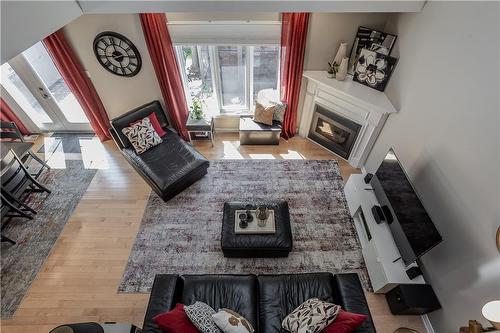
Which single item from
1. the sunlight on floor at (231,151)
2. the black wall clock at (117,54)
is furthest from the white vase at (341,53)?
the black wall clock at (117,54)

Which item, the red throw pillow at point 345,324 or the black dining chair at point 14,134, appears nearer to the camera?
the red throw pillow at point 345,324

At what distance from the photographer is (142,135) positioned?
382 cm

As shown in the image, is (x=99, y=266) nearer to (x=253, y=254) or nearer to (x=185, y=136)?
(x=253, y=254)

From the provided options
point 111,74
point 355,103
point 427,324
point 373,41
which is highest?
point 373,41

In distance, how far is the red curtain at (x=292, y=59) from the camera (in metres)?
3.42

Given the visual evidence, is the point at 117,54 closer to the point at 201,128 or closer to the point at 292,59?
the point at 201,128

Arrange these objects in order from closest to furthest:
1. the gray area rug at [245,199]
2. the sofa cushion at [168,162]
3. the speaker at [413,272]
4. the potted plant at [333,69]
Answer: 1. the speaker at [413,272]
2. the gray area rug at [245,199]
3. the sofa cushion at [168,162]
4. the potted plant at [333,69]

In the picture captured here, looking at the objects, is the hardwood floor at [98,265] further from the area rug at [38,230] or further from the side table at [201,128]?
the side table at [201,128]

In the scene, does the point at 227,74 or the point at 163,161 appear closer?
the point at 163,161

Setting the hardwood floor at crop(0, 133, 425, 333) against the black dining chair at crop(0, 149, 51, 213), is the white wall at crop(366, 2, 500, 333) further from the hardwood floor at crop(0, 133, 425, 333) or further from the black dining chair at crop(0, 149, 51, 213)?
the black dining chair at crop(0, 149, 51, 213)

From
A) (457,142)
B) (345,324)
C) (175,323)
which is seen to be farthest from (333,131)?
(175,323)

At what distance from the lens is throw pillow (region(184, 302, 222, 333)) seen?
6.35 ft

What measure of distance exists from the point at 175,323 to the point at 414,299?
7.43ft

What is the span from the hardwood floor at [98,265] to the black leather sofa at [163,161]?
1.54ft
